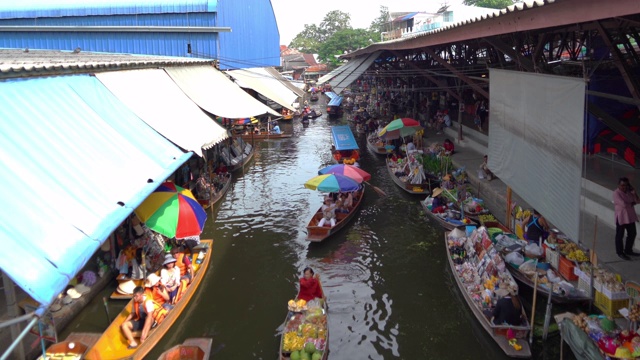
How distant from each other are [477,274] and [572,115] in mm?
4147

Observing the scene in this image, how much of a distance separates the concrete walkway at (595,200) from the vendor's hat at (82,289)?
9137mm

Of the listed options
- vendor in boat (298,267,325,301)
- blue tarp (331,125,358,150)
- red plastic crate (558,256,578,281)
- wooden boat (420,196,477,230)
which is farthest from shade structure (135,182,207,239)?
blue tarp (331,125,358,150)

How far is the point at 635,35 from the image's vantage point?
11.0 metres

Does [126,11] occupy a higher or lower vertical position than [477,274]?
higher

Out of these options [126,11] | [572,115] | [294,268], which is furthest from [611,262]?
[126,11]

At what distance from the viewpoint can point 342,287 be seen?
37.1ft

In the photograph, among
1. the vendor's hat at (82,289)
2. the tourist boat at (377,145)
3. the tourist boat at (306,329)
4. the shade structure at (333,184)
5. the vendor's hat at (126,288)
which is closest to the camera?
the tourist boat at (306,329)

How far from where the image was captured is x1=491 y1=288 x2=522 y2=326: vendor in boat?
8328 millimetres

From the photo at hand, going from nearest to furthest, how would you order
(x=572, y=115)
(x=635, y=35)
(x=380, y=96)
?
(x=572, y=115)
(x=635, y=35)
(x=380, y=96)

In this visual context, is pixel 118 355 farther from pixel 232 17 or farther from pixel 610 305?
pixel 232 17

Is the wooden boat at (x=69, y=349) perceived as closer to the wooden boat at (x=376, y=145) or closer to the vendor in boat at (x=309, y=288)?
the vendor in boat at (x=309, y=288)

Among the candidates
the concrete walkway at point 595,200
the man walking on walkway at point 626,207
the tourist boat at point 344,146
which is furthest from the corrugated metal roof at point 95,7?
the man walking on walkway at point 626,207

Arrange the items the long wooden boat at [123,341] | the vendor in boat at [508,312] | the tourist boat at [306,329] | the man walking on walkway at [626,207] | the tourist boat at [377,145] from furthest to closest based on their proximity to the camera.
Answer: the tourist boat at [377,145]
the man walking on walkway at [626,207]
the vendor in boat at [508,312]
the tourist boat at [306,329]
the long wooden boat at [123,341]

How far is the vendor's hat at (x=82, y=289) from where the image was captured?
9959 mm
